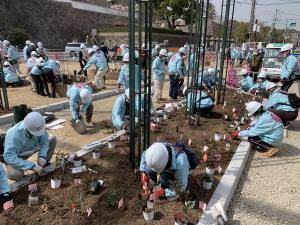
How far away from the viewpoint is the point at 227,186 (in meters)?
4.13

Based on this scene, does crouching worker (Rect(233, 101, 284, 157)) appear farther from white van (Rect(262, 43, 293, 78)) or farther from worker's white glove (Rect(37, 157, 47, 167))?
white van (Rect(262, 43, 293, 78))

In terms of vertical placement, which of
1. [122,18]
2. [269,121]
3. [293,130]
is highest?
[122,18]

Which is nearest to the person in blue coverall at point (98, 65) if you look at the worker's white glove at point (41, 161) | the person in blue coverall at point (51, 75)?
the person in blue coverall at point (51, 75)

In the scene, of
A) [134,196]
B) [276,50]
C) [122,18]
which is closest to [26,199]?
[134,196]

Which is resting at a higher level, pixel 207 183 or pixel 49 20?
pixel 49 20

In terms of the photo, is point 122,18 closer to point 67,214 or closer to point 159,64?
point 159,64

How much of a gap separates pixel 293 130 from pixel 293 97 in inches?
35.9

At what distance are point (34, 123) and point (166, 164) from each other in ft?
5.47

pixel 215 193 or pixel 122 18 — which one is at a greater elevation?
pixel 122 18

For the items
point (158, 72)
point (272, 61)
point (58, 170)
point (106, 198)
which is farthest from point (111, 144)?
point (272, 61)

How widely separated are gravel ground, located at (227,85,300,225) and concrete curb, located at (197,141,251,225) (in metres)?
0.14

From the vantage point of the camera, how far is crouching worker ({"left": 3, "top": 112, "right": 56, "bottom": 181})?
150 inches

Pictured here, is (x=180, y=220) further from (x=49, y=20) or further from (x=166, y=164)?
(x=49, y=20)

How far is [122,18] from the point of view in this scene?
4434cm
